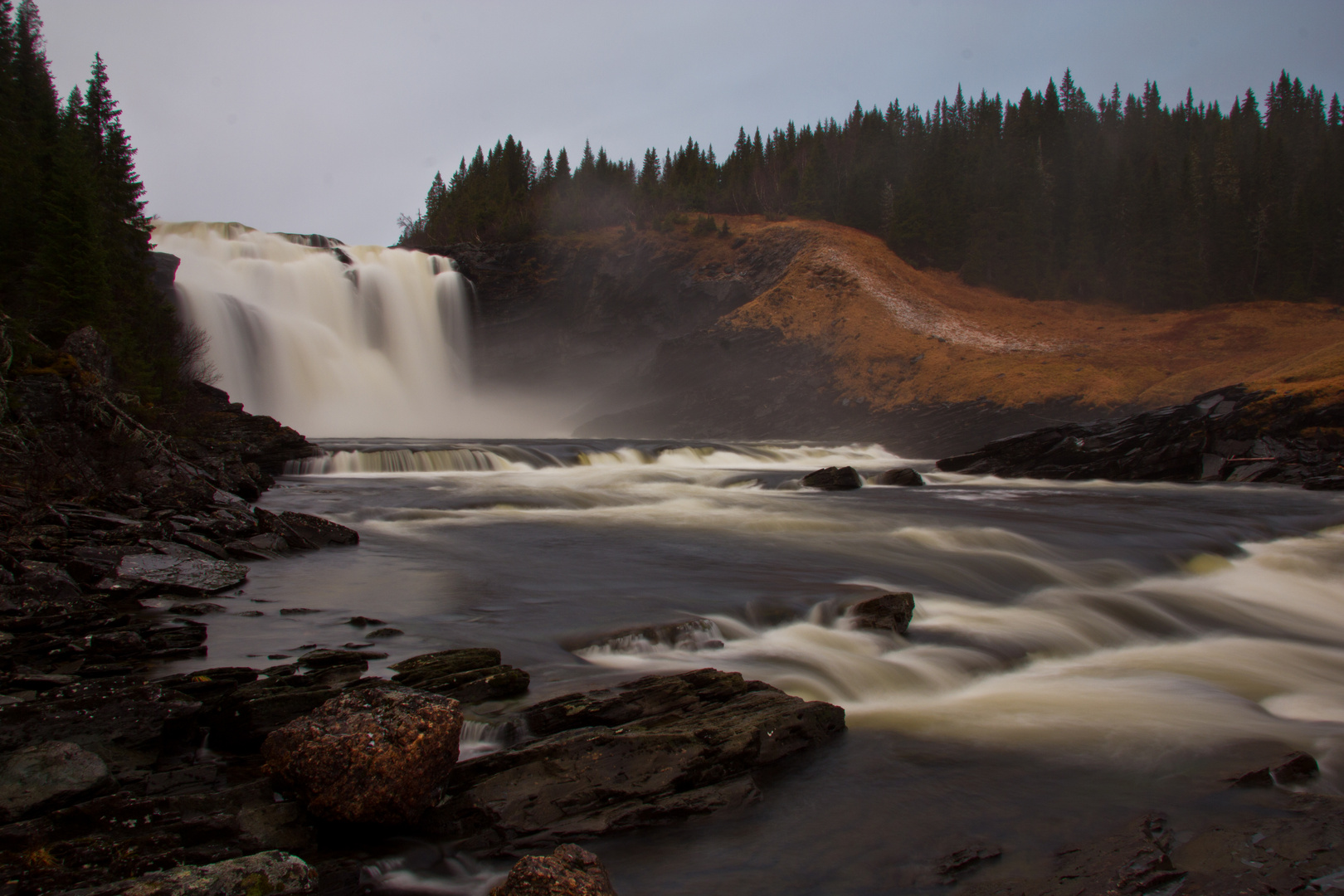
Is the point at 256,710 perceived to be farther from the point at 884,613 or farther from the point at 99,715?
the point at 884,613

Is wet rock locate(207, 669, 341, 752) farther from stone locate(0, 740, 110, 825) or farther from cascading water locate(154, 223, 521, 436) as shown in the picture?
cascading water locate(154, 223, 521, 436)

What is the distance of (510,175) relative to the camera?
6825 centimetres

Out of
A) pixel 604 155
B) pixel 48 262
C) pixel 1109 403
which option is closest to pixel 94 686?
pixel 48 262

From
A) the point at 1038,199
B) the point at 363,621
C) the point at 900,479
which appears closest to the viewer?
the point at 363,621

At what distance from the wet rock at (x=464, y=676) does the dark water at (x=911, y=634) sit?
244mm

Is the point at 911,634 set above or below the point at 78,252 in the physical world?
below

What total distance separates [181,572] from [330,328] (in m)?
41.6

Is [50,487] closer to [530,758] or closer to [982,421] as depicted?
[530,758]

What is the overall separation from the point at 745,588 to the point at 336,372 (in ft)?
136

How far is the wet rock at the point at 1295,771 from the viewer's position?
430cm

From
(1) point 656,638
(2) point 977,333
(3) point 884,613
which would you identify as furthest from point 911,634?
(2) point 977,333

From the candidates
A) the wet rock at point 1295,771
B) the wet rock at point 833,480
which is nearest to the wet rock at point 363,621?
the wet rock at point 1295,771

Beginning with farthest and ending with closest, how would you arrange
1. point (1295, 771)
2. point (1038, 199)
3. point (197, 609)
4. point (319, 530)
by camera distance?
point (1038, 199) → point (319, 530) → point (197, 609) → point (1295, 771)

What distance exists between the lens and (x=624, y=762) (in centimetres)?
403
